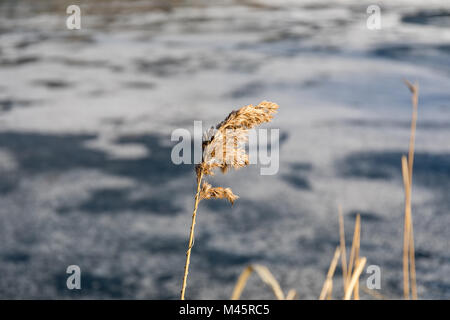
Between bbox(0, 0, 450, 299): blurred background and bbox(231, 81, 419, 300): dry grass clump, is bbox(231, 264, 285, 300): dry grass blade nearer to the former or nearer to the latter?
bbox(231, 81, 419, 300): dry grass clump

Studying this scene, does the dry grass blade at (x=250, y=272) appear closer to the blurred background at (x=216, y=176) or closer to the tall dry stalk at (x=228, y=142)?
the tall dry stalk at (x=228, y=142)

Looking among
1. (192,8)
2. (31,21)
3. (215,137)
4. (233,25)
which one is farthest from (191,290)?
A: (192,8)

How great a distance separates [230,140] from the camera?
1291 mm

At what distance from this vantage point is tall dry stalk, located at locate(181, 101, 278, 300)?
1250mm

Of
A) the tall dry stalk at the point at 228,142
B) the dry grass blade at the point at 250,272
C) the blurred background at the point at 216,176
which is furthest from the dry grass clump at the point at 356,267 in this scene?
the blurred background at the point at 216,176

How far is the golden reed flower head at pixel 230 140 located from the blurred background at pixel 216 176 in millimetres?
2168

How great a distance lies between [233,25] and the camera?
42.1 ft

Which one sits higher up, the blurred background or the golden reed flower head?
the golden reed flower head

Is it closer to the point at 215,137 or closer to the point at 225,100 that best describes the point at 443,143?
the point at 225,100

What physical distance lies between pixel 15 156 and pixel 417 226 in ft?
13.2

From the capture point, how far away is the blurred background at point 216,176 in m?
3.64

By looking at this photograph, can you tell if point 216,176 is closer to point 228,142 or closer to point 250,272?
point 228,142

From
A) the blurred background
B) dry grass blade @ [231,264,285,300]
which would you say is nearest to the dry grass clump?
dry grass blade @ [231,264,285,300]

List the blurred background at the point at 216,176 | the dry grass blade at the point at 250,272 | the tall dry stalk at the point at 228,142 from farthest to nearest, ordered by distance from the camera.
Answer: the blurred background at the point at 216,176 → the tall dry stalk at the point at 228,142 → the dry grass blade at the point at 250,272
